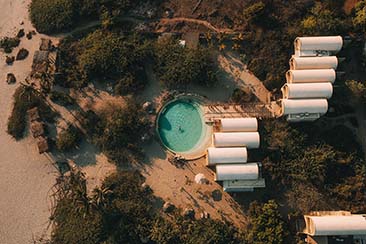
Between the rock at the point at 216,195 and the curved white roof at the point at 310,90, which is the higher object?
the curved white roof at the point at 310,90

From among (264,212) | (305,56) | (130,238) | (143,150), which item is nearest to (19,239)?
(130,238)

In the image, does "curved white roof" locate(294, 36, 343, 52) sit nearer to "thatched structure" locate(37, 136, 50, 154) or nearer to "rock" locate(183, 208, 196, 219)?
"rock" locate(183, 208, 196, 219)

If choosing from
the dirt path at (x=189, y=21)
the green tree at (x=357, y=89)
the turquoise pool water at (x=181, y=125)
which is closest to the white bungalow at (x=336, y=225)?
the green tree at (x=357, y=89)

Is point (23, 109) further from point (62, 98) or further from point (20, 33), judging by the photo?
point (20, 33)

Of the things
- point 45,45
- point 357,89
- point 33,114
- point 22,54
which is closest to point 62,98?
point 33,114

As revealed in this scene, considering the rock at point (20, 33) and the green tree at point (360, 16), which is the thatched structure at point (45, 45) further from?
the green tree at point (360, 16)

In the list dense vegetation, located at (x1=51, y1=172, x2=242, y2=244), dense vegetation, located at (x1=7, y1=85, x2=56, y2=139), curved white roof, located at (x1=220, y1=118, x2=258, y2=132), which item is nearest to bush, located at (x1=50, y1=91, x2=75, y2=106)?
dense vegetation, located at (x1=7, y1=85, x2=56, y2=139)

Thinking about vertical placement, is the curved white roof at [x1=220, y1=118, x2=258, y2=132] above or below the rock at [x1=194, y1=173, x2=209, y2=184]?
above
